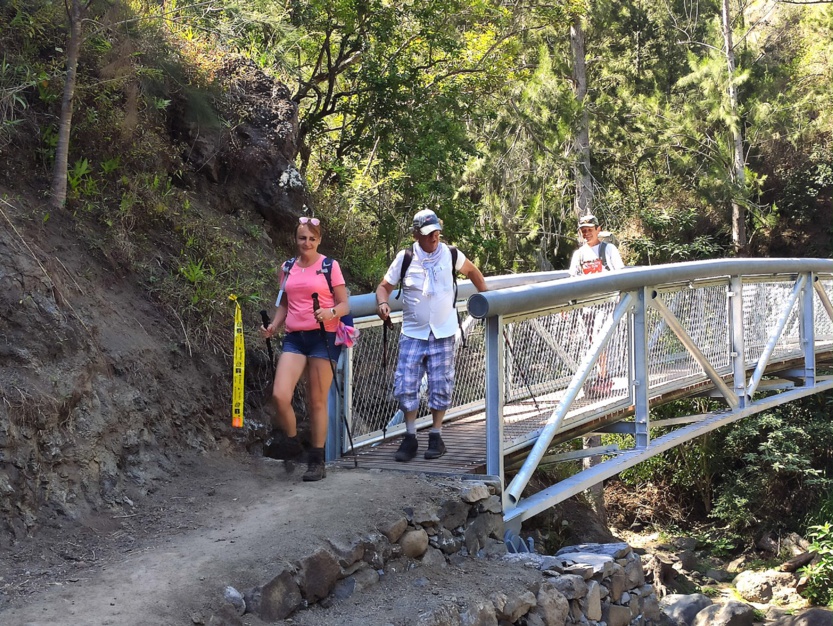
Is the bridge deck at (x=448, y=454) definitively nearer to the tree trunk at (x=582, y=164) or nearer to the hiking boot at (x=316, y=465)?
the hiking boot at (x=316, y=465)

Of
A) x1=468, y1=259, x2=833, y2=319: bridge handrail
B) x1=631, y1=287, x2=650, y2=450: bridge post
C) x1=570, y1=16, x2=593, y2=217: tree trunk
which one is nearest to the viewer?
x1=468, y1=259, x2=833, y2=319: bridge handrail

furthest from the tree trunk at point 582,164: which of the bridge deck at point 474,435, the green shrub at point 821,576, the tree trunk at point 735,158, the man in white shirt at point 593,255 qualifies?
the bridge deck at point 474,435

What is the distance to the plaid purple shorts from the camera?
572cm

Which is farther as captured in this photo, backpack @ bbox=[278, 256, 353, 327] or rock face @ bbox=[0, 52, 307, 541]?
backpack @ bbox=[278, 256, 353, 327]

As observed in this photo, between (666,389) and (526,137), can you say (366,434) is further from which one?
(526,137)

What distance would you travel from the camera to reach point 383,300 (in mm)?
5652

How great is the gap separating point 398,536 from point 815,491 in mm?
14371

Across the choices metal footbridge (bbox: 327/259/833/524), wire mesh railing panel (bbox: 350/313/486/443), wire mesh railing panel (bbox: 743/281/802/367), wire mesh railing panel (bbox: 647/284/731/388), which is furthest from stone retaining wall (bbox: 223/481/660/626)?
wire mesh railing panel (bbox: 743/281/802/367)

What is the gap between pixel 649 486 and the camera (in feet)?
61.8

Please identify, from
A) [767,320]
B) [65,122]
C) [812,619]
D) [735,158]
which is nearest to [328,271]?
[65,122]

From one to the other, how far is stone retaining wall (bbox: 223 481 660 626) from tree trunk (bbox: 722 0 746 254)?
15.1 metres

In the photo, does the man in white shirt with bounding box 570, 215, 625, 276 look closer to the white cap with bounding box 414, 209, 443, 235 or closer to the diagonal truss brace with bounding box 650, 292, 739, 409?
the diagonal truss brace with bounding box 650, 292, 739, 409

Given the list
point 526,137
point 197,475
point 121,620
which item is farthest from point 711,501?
point 121,620

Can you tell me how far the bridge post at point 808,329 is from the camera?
973 cm
